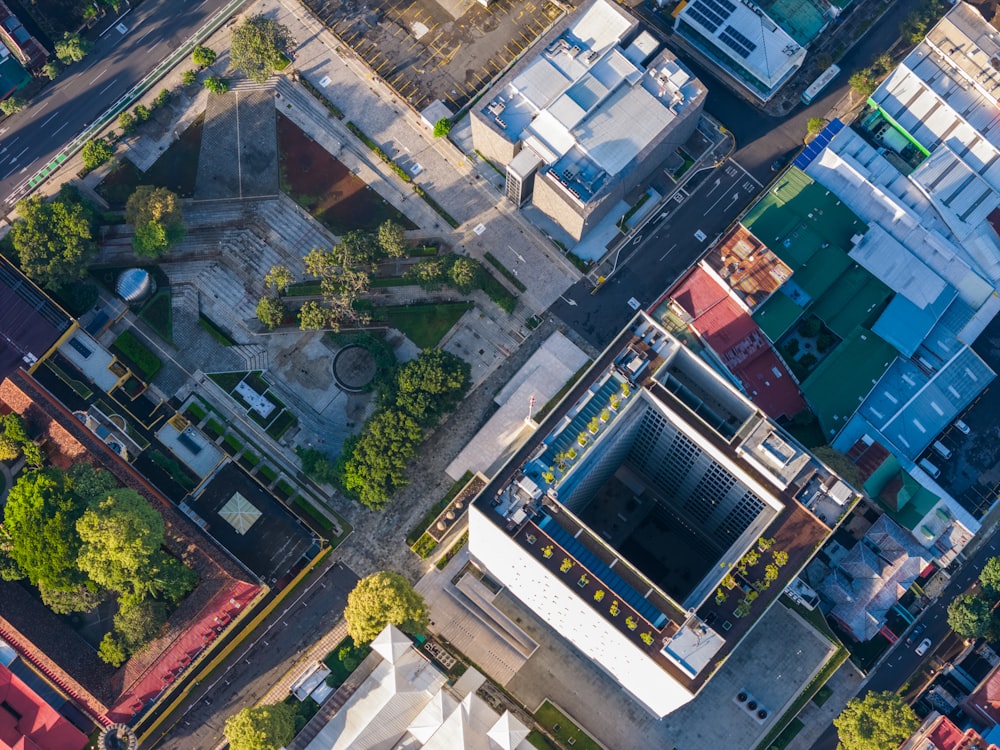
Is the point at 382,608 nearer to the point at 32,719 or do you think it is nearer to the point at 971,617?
the point at 32,719

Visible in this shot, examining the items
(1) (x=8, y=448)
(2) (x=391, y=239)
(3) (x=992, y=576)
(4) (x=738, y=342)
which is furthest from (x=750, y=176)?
(1) (x=8, y=448)

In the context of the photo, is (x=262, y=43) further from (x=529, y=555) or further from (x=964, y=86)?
(x=964, y=86)

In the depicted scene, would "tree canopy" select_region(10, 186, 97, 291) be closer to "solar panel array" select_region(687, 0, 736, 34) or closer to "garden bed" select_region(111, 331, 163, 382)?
"garden bed" select_region(111, 331, 163, 382)

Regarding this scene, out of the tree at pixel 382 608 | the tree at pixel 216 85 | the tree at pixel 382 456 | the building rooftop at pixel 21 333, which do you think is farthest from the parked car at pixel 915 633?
the tree at pixel 216 85

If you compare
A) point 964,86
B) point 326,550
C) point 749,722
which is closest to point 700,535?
point 749,722

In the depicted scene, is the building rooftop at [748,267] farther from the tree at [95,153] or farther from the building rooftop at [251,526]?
the tree at [95,153]
